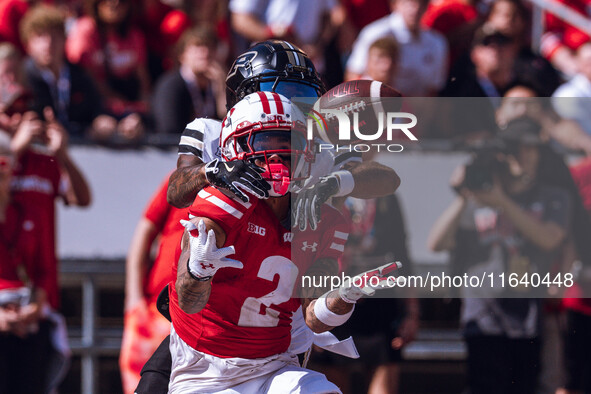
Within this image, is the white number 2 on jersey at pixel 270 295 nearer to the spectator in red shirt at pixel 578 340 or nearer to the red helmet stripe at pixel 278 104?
the red helmet stripe at pixel 278 104

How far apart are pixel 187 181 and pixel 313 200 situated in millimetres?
512

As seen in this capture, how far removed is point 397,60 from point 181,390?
365 cm

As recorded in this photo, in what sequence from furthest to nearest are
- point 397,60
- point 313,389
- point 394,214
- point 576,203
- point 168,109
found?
point 168,109 → point 397,60 → point 576,203 → point 394,214 → point 313,389

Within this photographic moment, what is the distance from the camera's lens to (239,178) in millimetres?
3314

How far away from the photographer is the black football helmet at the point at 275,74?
3.85 metres

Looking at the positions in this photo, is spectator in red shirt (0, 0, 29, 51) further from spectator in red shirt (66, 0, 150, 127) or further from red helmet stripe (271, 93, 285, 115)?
red helmet stripe (271, 93, 285, 115)

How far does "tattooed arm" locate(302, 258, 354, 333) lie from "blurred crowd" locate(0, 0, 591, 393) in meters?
0.33

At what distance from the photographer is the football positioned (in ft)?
12.2

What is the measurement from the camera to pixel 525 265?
5434mm

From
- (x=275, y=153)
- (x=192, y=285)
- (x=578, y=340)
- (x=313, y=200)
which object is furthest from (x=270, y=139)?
(x=578, y=340)

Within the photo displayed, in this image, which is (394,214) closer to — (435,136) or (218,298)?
(435,136)

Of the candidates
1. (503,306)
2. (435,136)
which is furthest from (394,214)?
(503,306)

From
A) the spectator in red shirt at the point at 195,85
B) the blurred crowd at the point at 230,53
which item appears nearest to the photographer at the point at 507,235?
the blurred crowd at the point at 230,53

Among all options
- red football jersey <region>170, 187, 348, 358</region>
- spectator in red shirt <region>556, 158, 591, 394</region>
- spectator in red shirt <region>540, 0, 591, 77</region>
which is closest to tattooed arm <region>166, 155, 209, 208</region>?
red football jersey <region>170, 187, 348, 358</region>
